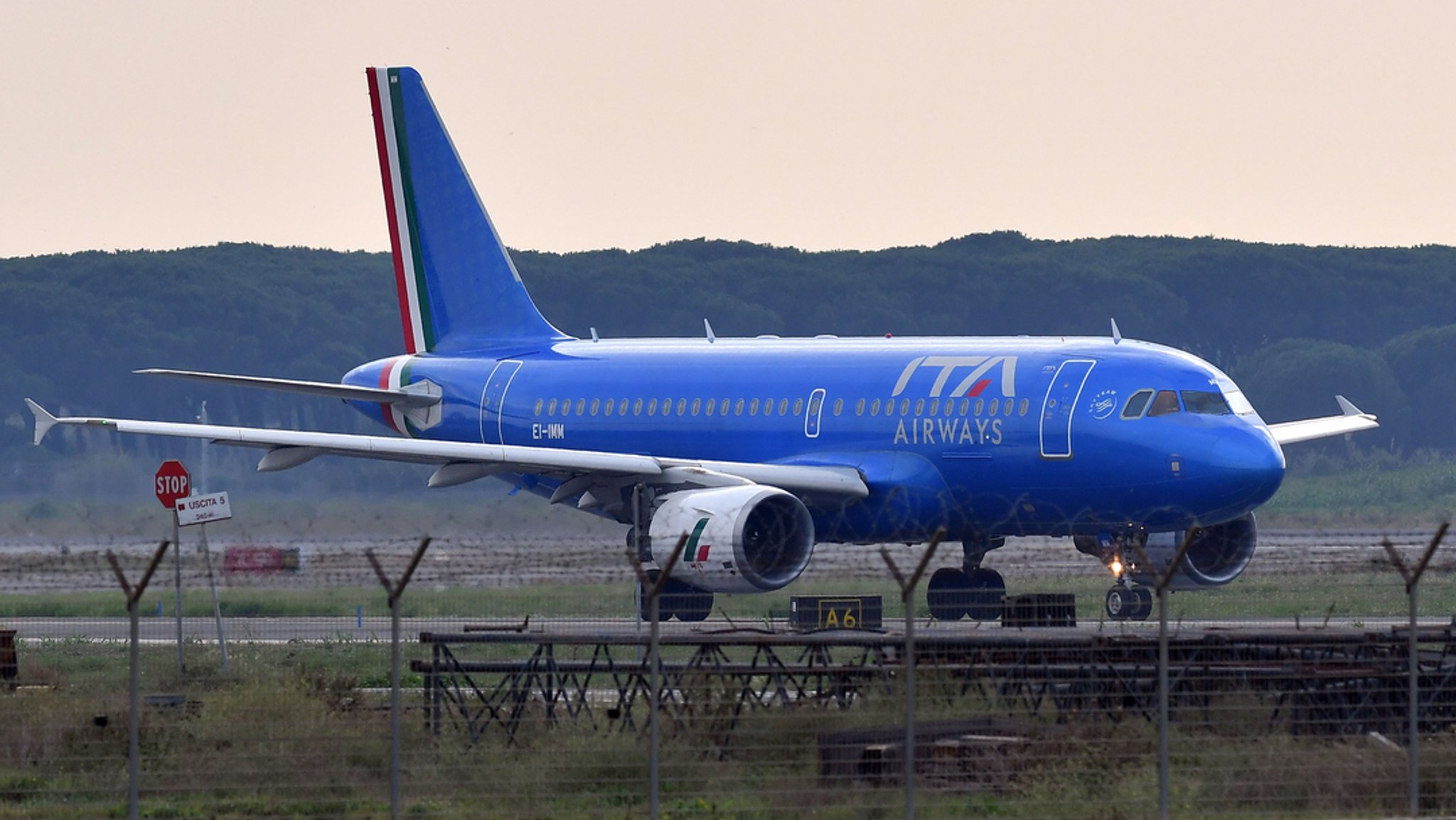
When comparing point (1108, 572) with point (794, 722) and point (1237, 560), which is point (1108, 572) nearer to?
point (1237, 560)

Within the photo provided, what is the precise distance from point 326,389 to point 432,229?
5945 millimetres

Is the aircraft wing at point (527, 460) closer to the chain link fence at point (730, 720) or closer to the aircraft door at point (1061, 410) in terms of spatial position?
the aircraft door at point (1061, 410)

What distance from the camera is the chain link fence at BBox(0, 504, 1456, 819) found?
1553 centimetres

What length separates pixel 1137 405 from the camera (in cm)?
2784

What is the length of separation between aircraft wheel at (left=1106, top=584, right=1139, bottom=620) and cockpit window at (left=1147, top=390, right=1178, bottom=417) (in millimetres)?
2393

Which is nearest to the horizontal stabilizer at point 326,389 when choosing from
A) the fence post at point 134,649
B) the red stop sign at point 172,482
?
the red stop sign at point 172,482

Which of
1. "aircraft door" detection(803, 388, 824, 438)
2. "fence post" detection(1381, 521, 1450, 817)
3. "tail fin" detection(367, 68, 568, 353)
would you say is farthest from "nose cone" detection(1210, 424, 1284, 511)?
"tail fin" detection(367, 68, 568, 353)

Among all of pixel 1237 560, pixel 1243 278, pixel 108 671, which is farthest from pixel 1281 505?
pixel 1243 278

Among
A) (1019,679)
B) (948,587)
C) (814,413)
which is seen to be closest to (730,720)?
(1019,679)

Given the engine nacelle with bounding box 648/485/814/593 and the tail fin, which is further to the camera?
the tail fin

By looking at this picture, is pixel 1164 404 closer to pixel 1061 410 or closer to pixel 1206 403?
pixel 1206 403

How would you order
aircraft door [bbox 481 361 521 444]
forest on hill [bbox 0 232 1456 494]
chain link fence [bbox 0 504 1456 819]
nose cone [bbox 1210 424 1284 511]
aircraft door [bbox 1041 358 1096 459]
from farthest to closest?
forest on hill [bbox 0 232 1456 494], aircraft door [bbox 481 361 521 444], aircraft door [bbox 1041 358 1096 459], nose cone [bbox 1210 424 1284 511], chain link fence [bbox 0 504 1456 819]

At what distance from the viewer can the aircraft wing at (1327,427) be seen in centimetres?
3397

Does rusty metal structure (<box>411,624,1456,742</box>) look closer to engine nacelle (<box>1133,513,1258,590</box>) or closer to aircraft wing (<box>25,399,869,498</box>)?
aircraft wing (<box>25,399,869,498</box>)
